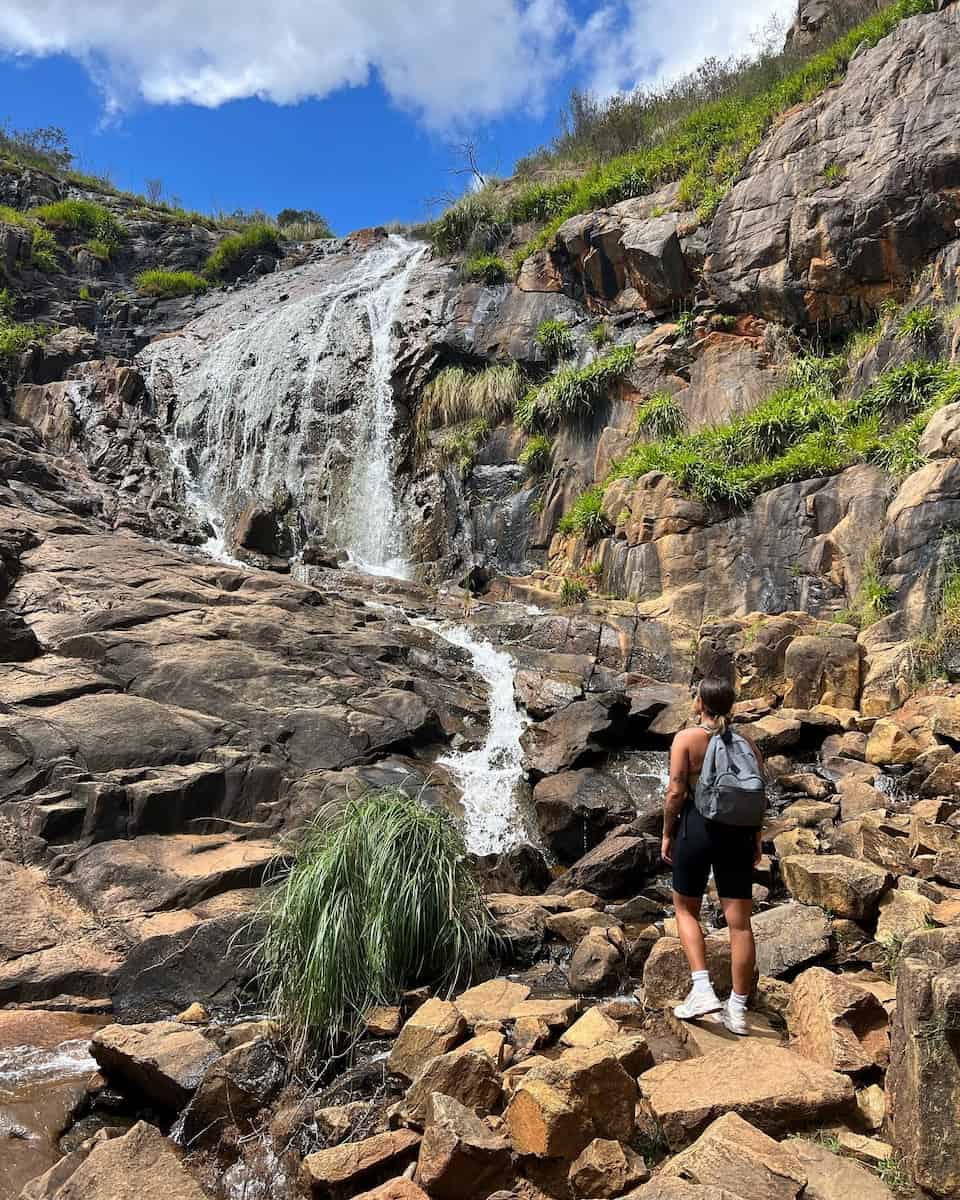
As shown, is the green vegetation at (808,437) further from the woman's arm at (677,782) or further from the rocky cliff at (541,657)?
the woman's arm at (677,782)

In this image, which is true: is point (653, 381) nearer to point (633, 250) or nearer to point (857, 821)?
point (633, 250)

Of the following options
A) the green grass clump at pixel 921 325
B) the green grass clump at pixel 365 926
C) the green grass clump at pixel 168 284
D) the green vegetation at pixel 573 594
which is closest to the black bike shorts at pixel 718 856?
the green grass clump at pixel 365 926

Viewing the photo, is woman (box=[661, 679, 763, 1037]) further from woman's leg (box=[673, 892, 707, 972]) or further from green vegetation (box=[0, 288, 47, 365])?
green vegetation (box=[0, 288, 47, 365])

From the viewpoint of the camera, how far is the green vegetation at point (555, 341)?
1931 cm

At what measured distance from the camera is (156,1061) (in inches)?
167

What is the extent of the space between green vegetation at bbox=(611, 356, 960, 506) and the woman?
844 cm

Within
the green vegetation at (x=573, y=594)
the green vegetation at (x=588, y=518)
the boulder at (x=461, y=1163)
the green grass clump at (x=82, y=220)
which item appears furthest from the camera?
the green grass clump at (x=82, y=220)

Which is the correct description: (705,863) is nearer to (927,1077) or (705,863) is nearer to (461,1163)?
(927,1077)

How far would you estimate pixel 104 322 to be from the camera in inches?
1059

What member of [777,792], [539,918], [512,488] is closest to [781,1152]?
[539,918]

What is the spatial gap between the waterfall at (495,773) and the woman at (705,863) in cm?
455

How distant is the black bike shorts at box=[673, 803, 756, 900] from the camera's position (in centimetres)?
417

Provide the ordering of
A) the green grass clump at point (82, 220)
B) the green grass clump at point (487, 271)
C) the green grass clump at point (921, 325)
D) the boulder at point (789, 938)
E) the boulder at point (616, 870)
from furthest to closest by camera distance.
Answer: the green grass clump at point (82, 220)
the green grass clump at point (487, 271)
the green grass clump at point (921, 325)
the boulder at point (616, 870)
the boulder at point (789, 938)

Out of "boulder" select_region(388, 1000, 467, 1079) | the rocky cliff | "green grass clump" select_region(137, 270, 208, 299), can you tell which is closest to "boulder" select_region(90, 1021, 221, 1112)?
the rocky cliff
